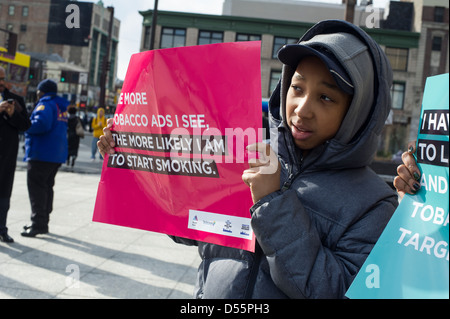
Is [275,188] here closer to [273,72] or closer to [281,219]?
[281,219]

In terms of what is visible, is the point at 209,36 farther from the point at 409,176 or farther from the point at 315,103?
the point at 409,176

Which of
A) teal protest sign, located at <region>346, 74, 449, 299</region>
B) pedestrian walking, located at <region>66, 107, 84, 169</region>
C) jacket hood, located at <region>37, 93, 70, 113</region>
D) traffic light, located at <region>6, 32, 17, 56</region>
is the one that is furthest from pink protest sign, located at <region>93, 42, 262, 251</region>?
traffic light, located at <region>6, 32, 17, 56</region>

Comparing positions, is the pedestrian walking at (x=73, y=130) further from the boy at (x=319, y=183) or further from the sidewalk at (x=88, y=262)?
the boy at (x=319, y=183)

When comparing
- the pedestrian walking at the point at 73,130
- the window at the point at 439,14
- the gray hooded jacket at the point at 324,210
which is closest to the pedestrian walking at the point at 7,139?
the gray hooded jacket at the point at 324,210

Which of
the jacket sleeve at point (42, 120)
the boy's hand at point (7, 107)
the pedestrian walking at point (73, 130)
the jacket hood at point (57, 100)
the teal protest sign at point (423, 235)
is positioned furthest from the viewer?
the pedestrian walking at point (73, 130)

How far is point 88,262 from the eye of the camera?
481 cm

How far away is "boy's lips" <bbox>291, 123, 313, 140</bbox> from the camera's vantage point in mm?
1414

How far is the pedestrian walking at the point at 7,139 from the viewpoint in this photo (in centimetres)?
508

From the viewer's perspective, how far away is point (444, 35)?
33.4 metres

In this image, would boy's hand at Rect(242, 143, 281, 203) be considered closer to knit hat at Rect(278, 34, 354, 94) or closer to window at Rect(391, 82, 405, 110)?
knit hat at Rect(278, 34, 354, 94)

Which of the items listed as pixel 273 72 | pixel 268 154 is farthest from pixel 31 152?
pixel 273 72

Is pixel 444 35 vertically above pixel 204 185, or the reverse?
pixel 444 35

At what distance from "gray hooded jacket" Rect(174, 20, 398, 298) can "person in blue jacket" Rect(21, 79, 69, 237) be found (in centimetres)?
462
